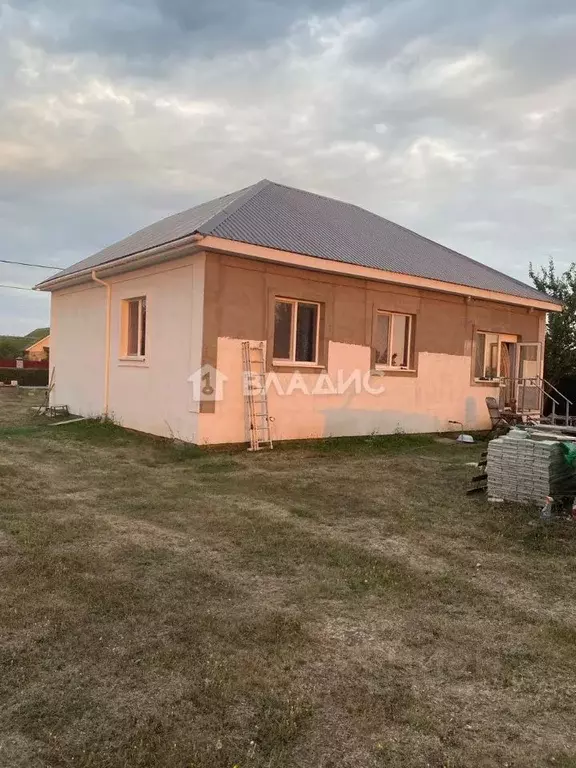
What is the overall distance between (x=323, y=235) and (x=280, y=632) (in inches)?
404

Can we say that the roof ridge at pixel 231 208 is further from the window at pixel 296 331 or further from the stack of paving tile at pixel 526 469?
the stack of paving tile at pixel 526 469

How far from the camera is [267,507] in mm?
6500

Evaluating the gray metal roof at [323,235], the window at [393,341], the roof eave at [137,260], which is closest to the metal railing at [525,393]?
the gray metal roof at [323,235]

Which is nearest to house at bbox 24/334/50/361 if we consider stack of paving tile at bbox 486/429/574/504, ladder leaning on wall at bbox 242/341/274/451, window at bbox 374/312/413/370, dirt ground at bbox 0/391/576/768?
window at bbox 374/312/413/370

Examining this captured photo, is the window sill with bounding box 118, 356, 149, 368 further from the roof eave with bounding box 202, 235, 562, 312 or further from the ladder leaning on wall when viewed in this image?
the roof eave with bounding box 202, 235, 562, 312

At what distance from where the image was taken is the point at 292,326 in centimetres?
1127

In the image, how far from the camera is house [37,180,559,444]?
403 inches

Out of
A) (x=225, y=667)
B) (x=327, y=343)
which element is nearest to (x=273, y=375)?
(x=327, y=343)

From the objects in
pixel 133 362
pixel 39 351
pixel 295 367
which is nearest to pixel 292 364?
pixel 295 367

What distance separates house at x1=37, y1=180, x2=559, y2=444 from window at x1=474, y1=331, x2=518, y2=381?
0.15 ft

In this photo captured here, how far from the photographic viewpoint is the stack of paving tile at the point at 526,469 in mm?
6328

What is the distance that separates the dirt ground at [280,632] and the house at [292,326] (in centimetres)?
405

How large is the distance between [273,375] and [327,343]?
144 cm

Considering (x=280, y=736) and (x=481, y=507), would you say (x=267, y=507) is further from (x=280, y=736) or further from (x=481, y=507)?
(x=280, y=736)
